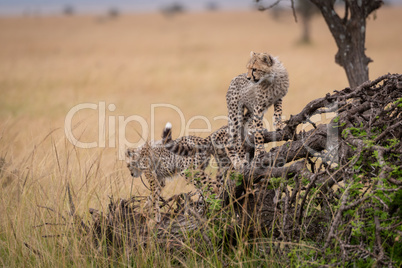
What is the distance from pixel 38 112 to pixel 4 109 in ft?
3.81

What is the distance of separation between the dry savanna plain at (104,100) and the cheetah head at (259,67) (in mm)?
1038

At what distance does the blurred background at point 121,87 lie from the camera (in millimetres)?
5113

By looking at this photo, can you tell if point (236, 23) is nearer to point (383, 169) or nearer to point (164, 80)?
point (164, 80)

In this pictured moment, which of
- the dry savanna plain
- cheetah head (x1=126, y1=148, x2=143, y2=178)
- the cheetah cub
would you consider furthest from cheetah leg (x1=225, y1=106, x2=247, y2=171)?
cheetah head (x1=126, y1=148, x2=143, y2=178)

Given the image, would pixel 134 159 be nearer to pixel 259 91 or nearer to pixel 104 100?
pixel 259 91

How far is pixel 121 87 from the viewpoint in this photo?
51.5 ft

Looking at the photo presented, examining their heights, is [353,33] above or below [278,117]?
above

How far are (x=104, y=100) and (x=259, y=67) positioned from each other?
8.48 metres

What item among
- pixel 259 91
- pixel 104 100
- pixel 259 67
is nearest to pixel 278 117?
pixel 259 91

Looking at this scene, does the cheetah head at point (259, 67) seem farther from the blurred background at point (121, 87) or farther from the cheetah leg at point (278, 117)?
the blurred background at point (121, 87)

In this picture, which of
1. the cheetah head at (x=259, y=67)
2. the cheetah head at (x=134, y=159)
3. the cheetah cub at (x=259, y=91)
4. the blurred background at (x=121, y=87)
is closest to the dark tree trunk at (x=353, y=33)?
the blurred background at (x=121, y=87)

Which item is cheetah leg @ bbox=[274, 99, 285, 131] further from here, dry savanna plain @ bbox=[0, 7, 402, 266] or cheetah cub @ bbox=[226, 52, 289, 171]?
dry savanna plain @ bbox=[0, 7, 402, 266]

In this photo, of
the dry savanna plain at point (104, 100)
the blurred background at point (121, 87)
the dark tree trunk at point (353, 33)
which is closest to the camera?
the dry savanna plain at point (104, 100)

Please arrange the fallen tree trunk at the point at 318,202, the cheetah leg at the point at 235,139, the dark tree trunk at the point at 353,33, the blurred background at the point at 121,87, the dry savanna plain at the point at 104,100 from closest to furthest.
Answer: the fallen tree trunk at the point at 318,202
the dry savanna plain at the point at 104,100
the blurred background at the point at 121,87
the cheetah leg at the point at 235,139
the dark tree trunk at the point at 353,33
